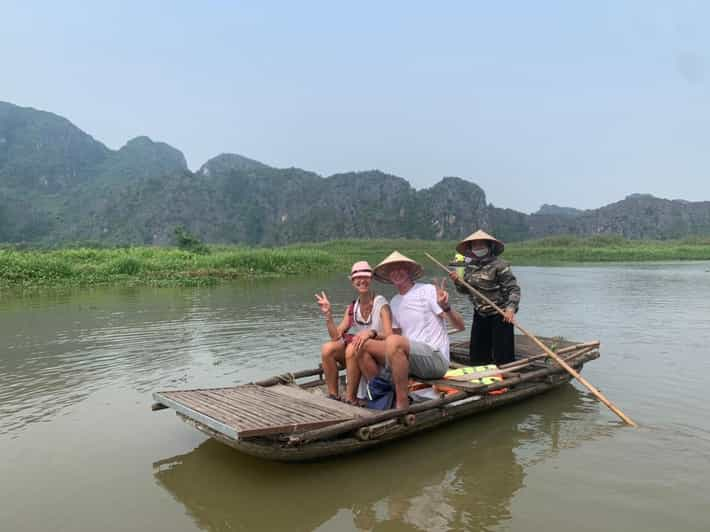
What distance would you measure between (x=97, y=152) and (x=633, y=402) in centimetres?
16645

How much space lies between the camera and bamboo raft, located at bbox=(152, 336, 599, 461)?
11.8ft

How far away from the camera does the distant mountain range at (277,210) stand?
9756 centimetres

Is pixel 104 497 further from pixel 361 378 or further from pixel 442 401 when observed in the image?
pixel 442 401

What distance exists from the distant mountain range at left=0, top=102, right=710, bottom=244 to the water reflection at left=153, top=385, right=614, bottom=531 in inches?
3659

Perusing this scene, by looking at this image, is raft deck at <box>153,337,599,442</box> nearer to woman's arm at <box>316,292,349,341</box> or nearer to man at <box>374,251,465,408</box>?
man at <box>374,251,465,408</box>

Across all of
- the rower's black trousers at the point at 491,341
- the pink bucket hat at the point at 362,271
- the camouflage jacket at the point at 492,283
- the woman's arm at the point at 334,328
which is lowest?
the rower's black trousers at the point at 491,341

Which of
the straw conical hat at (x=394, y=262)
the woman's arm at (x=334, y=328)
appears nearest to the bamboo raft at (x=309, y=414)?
the woman's arm at (x=334, y=328)

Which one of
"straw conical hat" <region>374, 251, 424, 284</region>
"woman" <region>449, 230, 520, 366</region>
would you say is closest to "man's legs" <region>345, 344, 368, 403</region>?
"straw conical hat" <region>374, 251, 424, 284</region>

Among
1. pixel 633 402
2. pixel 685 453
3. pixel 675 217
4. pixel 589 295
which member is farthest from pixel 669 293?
pixel 675 217

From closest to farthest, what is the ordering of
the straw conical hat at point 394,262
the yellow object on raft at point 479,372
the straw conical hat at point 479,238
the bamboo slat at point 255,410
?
the bamboo slat at point 255,410 → the straw conical hat at point 394,262 → the yellow object on raft at point 479,372 → the straw conical hat at point 479,238

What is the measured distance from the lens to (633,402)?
214 inches

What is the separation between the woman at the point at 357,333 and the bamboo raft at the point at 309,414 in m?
0.23

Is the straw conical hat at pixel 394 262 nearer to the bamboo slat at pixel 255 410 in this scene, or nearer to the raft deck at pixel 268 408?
the raft deck at pixel 268 408

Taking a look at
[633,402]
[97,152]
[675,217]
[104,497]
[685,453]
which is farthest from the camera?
[97,152]
